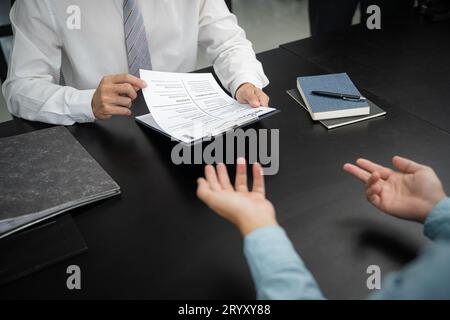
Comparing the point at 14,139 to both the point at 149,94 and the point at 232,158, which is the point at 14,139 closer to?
the point at 149,94

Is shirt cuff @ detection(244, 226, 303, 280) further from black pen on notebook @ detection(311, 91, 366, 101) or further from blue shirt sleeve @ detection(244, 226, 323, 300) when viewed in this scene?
black pen on notebook @ detection(311, 91, 366, 101)

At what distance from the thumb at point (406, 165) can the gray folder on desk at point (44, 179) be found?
564mm

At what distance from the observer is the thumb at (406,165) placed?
0.75 metres

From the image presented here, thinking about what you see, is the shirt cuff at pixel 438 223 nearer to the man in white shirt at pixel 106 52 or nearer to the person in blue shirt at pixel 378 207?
the person in blue shirt at pixel 378 207

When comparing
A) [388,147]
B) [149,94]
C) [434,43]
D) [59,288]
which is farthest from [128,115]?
[434,43]

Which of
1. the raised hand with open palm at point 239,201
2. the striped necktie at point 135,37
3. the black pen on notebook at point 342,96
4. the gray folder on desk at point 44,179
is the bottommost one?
the gray folder on desk at point 44,179

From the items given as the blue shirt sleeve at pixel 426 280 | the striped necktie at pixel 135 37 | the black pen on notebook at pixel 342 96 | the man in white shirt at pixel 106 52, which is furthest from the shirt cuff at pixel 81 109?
the blue shirt sleeve at pixel 426 280

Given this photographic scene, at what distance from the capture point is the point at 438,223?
2.13ft

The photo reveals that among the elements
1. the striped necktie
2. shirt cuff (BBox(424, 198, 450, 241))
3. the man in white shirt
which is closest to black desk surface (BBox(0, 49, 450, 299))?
shirt cuff (BBox(424, 198, 450, 241))

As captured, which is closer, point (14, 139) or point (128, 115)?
A: point (14, 139)

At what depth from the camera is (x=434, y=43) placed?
56.1 inches

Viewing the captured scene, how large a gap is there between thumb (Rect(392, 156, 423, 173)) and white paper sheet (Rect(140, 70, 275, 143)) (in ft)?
1.17
